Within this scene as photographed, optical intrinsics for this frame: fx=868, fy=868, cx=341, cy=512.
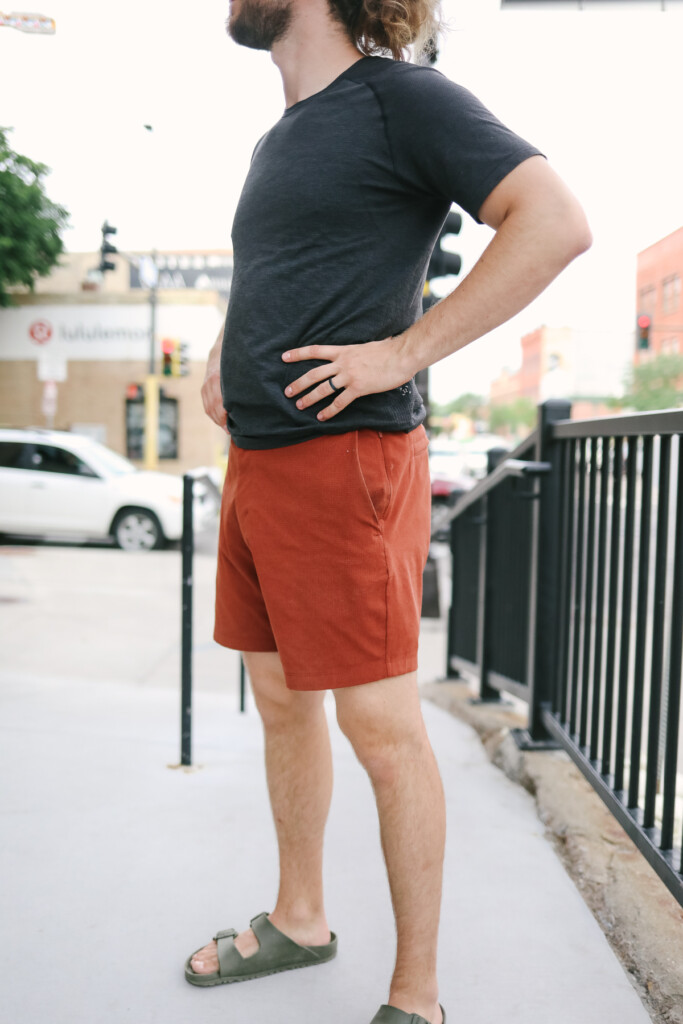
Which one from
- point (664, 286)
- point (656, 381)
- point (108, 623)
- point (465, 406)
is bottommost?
point (108, 623)

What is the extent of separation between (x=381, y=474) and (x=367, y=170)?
455mm

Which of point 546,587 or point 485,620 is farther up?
point 546,587

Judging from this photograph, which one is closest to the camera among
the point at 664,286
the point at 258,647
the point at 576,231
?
the point at 576,231

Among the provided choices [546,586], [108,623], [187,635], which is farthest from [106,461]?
[546,586]

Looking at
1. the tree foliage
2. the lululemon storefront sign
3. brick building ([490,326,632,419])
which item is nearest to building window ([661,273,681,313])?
brick building ([490,326,632,419])

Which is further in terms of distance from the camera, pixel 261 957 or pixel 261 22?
pixel 261 957

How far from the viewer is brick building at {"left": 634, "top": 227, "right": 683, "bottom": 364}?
5406cm

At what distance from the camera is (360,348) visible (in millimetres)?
1310

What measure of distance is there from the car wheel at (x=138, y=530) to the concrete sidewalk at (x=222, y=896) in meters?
7.85

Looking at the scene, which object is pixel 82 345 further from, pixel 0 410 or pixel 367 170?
pixel 367 170

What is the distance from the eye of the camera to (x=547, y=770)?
260 cm

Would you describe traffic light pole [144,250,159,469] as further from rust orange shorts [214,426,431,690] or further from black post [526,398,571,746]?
rust orange shorts [214,426,431,690]

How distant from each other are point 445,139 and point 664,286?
200 feet

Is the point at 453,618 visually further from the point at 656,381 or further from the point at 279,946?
the point at 656,381
